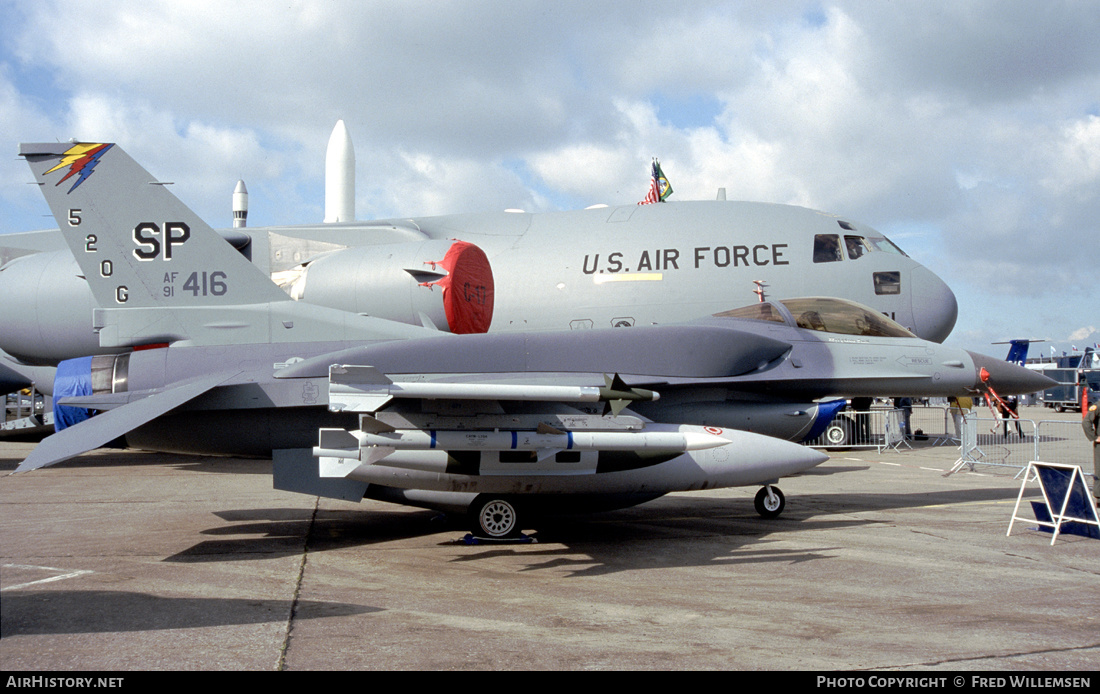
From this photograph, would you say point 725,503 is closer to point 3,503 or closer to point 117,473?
point 3,503

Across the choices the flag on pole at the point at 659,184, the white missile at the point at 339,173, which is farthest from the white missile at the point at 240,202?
the flag on pole at the point at 659,184

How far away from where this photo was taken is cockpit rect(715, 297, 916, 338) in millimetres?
9633

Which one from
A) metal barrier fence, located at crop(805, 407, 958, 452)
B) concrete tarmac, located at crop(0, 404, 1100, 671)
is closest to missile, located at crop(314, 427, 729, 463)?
concrete tarmac, located at crop(0, 404, 1100, 671)

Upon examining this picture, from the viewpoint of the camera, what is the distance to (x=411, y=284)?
487 inches

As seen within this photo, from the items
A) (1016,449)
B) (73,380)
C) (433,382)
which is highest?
(73,380)

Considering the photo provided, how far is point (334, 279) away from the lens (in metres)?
12.9

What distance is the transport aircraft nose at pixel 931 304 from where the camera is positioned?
1350 centimetres

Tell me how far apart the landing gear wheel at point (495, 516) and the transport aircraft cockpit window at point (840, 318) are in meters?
4.26

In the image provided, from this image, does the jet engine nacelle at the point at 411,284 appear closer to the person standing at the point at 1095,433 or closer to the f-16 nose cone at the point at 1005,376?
the f-16 nose cone at the point at 1005,376

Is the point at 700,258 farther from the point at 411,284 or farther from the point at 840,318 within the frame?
the point at 411,284

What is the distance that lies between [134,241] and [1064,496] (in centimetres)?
1066

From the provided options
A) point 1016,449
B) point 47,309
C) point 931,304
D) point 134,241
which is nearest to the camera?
point 134,241

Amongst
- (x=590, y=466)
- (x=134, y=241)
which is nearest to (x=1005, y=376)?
(x=590, y=466)
